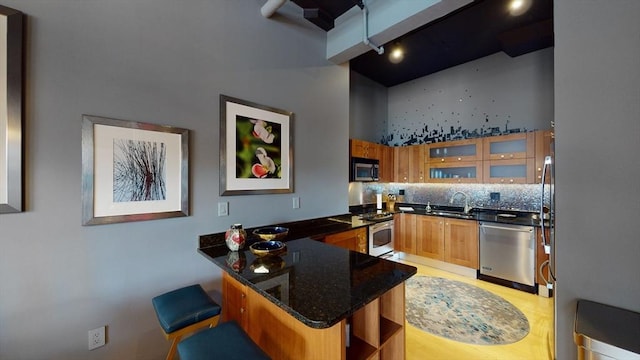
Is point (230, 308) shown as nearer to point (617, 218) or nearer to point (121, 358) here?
point (121, 358)

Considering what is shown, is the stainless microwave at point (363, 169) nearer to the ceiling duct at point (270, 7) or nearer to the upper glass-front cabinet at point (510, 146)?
the upper glass-front cabinet at point (510, 146)

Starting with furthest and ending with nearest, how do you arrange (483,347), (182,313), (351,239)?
1. (351,239)
2. (483,347)
3. (182,313)

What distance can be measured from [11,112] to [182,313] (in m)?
1.43

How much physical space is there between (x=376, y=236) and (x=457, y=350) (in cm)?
174

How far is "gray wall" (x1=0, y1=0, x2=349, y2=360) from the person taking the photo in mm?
1323

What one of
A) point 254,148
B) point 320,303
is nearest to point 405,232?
point 254,148

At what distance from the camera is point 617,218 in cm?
125

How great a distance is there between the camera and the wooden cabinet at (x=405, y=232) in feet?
13.2

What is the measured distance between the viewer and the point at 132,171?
1.62 metres

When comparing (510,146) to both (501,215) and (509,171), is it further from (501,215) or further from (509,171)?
(501,215)

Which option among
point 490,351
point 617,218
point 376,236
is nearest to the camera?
point 617,218

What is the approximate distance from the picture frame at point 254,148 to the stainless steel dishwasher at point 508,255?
9.51 feet

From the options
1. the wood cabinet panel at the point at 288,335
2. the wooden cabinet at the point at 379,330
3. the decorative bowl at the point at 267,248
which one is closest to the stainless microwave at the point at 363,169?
the decorative bowl at the point at 267,248

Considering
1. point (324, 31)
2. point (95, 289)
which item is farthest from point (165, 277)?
point (324, 31)
